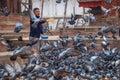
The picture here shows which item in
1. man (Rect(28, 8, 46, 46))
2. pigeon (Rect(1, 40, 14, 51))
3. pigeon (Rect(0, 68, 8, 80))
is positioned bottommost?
pigeon (Rect(1, 40, 14, 51))

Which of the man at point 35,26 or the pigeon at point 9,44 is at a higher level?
the man at point 35,26

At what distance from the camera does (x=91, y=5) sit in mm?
19047

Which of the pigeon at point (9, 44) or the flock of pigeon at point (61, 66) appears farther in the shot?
the pigeon at point (9, 44)

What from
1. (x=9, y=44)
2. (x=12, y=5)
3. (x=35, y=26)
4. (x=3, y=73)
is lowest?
(x=9, y=44)

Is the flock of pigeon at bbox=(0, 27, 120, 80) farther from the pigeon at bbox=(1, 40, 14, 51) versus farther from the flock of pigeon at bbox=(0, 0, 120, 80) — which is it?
the pigeon at bbox=(1, 40, 14, 51)

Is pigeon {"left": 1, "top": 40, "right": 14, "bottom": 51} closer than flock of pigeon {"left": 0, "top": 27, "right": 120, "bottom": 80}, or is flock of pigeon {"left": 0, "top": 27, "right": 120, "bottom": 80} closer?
flock of pigeon {"left": 0, "top": 27, "right": 120, "bottom": 80}

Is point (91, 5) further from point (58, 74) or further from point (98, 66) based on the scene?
point (58, 74)

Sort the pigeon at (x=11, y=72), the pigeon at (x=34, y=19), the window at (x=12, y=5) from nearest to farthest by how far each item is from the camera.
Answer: the pigeon at (x=11, y=72) < the pigeon at (x=34, y=19) < the window at (x=12, y=5)

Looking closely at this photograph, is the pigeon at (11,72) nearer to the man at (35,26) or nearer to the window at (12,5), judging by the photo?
the man at (35,26)

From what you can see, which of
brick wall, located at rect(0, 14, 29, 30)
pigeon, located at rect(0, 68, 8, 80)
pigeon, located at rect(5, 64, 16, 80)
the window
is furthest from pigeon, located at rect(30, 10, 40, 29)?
the window

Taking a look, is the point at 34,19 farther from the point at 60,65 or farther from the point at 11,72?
the point at 11,72

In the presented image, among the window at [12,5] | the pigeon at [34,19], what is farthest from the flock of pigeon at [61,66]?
the window at [12,5]

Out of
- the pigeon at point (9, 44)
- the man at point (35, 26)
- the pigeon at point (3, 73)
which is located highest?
the man at point (35, 26)

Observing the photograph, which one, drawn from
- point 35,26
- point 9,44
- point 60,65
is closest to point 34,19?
point 35,26
